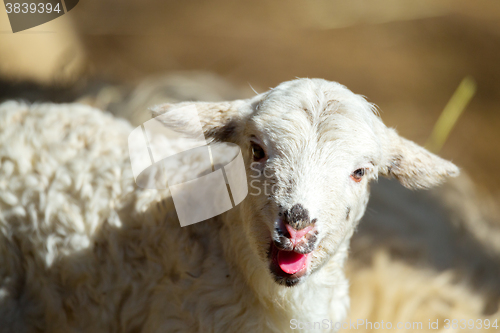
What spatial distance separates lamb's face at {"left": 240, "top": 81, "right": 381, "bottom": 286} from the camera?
1034 mm

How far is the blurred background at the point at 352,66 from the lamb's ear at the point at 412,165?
1.16 meters

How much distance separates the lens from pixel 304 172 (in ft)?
3.53

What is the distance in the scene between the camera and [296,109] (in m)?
1.18

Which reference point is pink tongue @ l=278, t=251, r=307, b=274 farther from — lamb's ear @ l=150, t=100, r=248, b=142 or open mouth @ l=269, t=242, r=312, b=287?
lamb's ear @ l=150, t=100, r=248, b=142

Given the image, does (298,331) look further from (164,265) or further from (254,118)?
(254,118)

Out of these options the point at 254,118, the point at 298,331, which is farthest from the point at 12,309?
the point at 254,118

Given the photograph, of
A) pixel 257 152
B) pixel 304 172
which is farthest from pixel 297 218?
pixel 257 152

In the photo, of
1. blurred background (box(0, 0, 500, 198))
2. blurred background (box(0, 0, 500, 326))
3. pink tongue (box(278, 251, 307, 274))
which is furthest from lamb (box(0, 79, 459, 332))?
blurred background (box(0, 0, 500, 198))

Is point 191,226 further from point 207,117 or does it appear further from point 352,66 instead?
point 352,66

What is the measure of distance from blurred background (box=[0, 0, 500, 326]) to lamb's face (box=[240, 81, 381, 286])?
4.46 feet

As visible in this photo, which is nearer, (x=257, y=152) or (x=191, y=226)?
(x=257, y=152)

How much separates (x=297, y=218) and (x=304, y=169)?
156 millimetres

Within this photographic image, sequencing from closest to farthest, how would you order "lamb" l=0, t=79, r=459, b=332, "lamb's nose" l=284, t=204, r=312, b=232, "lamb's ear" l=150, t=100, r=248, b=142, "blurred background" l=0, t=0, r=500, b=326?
1. "lamb's nose" l=284, t=204, r=312, b=232
2. "lamb" l=0, t=79, r=459, b=332
3. "lamb's ear" l=150, t=100, r=248, b=142
4. "blurred background" l=0, t=0, r=500, b=326

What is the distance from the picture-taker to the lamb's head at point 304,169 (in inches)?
40.9
